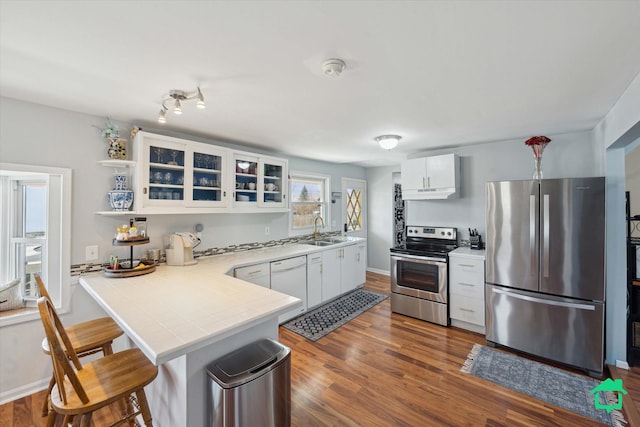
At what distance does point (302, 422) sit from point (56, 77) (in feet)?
8.90

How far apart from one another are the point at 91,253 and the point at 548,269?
4072 mm

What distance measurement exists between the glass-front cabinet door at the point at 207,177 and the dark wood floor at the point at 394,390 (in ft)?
5.51

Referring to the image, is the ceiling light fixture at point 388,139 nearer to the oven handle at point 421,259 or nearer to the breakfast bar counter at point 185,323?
the oven handle at point 421,259

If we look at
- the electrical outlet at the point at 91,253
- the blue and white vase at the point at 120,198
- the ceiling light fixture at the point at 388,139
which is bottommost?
the electrical outlet at the point at 91,253

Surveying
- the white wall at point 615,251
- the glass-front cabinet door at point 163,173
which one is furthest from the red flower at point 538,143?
the glass-front cabinet door at point 163,173

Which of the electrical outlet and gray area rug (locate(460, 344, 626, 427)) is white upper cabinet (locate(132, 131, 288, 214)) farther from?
gray area rug (locate(460, 344, 626, 427))

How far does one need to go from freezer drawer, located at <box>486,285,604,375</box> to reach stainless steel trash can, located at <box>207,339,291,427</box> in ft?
7.82

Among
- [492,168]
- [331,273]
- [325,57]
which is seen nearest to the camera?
[325,57]

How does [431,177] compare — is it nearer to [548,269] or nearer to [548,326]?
[548,269]

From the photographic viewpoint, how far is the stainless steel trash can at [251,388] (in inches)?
50.0

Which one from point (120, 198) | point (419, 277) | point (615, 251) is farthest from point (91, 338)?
point (615, 251)

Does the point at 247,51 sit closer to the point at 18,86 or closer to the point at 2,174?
the point at 18,86

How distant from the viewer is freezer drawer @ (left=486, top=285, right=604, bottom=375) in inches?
93.6

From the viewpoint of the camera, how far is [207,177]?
2959 millimetres
